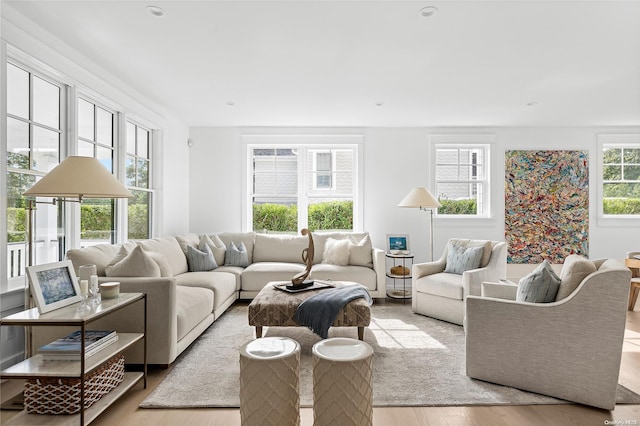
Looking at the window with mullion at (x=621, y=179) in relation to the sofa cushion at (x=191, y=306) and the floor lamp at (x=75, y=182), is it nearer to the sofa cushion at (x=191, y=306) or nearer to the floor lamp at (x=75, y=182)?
the sofa cushion at (x=191, y=306)

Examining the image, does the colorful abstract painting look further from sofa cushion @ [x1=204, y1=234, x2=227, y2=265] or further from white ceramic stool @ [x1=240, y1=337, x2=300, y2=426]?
white ceramic stool @ [x1=240, y1=337, x2=300, y2=426]

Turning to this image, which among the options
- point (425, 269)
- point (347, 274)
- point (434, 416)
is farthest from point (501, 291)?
point (347, 274)

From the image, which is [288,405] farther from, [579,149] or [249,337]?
[579,149]

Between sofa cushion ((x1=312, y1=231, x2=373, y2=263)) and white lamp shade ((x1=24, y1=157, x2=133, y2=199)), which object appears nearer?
white lamp shade ((x1=24, y1=157, x2=133, y2=199))

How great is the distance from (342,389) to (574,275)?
1.67m

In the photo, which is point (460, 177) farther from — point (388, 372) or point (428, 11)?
point (388, 372)

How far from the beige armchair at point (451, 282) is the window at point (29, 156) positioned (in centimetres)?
369

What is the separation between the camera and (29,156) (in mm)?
2760

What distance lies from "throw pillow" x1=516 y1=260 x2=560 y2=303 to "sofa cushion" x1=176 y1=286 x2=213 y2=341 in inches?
100.0

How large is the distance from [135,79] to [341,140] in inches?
121

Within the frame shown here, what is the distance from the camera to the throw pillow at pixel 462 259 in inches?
160

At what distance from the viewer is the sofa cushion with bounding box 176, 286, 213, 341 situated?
9.23ft

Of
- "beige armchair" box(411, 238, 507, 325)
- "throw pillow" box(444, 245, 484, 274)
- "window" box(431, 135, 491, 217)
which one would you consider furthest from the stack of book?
"window" box(431, 135, 491, 217)

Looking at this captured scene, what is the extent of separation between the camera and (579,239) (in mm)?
5668
